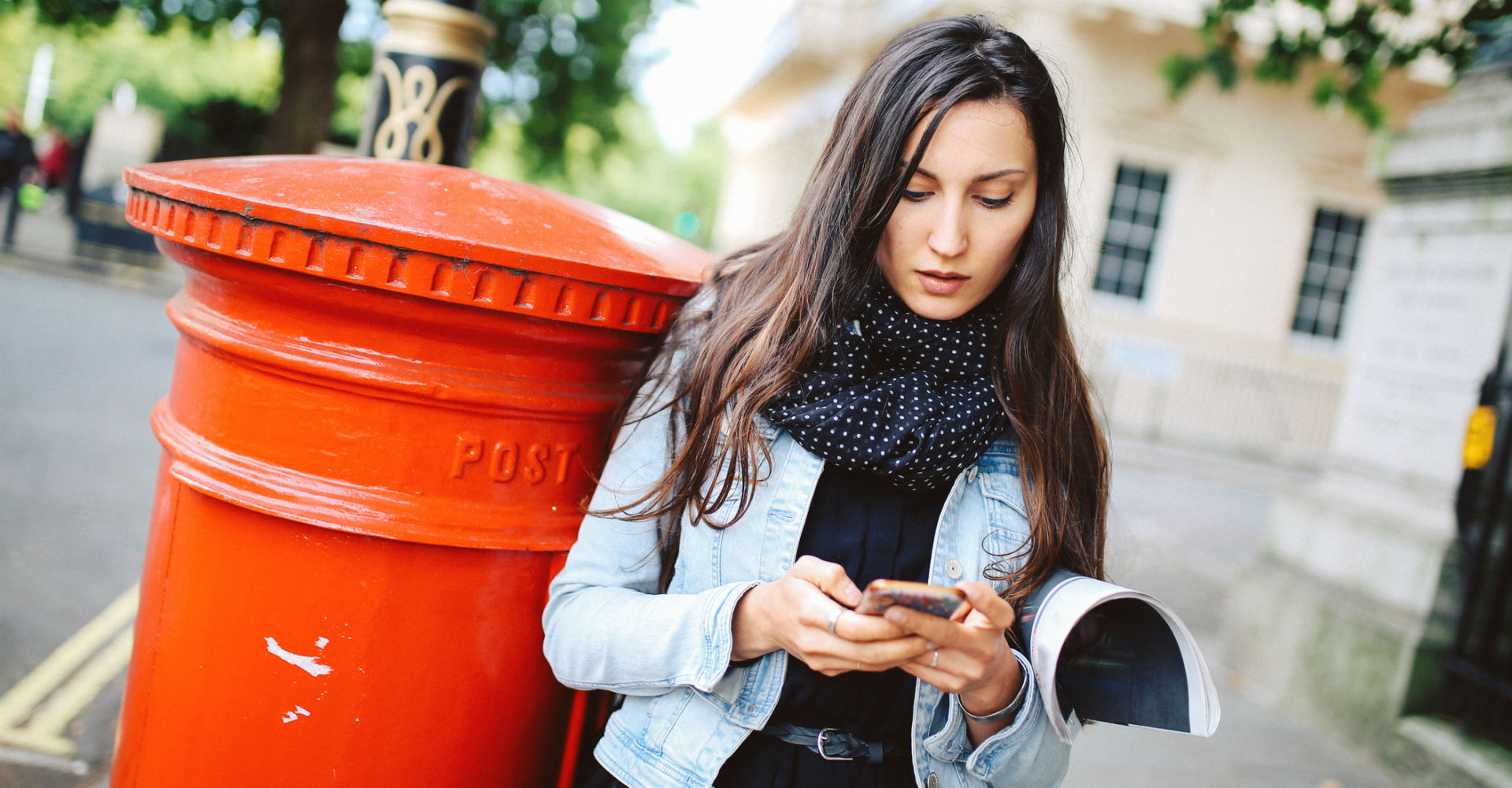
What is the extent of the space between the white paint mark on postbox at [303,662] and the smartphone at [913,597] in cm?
83

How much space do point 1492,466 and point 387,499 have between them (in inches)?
157

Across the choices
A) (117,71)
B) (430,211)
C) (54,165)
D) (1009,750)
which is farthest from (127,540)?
(117,71)

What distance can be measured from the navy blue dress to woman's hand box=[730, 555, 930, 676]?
195mm

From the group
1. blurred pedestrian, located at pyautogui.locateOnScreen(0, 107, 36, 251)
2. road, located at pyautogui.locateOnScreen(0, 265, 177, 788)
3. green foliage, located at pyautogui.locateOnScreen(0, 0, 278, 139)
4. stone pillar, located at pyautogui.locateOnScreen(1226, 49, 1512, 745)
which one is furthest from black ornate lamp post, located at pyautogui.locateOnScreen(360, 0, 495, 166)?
green foliage, located at pyautogui.locateOnScreen(0, 0, 278, 139)

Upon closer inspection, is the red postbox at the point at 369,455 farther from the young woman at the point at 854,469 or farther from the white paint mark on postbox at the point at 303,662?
the young woman at the point at 854,469

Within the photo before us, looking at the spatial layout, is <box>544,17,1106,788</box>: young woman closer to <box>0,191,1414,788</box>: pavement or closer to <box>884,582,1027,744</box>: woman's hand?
<box>884,582,1027,744</box>: woman's hand

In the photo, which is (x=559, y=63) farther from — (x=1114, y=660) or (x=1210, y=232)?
(x=1114, y=660)

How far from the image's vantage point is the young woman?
1.42m

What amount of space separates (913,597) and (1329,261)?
715 inches

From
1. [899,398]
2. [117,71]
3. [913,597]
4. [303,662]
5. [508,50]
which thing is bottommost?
[303,662]

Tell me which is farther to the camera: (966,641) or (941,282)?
(941,282)

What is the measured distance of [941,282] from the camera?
59.7 inches

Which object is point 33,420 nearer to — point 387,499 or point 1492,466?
point 387,499

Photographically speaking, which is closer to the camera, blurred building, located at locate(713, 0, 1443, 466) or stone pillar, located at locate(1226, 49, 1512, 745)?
stone pillar, located at locate(1226, 49, 1512, 745)
